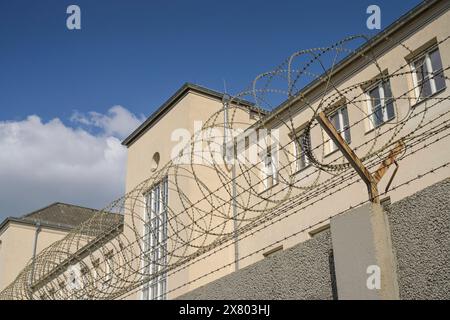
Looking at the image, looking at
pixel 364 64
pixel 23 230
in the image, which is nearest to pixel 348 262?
pixel 364 64

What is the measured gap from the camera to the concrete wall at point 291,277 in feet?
13.4

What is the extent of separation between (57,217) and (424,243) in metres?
25.7

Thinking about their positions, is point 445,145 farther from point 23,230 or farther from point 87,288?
point 23,230

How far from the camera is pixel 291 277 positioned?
14.4 feet

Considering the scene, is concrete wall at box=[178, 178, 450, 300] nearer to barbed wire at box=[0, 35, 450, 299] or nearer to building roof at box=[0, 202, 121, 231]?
barbed wire at box=[0, 35, 450, 299]

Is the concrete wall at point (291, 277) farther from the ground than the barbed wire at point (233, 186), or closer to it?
closer to it

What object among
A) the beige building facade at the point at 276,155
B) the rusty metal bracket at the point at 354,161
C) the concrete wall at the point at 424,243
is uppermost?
the beige building facade at the point at 276,155

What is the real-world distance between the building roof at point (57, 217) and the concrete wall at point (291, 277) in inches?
793

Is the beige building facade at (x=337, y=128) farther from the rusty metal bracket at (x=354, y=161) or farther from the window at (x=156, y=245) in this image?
the rusty metal bracket at (x=354, y=161)

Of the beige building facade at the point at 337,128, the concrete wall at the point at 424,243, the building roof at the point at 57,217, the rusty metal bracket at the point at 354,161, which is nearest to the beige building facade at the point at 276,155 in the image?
the beige building facade at the point at 337,128

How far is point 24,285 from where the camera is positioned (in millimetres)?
8641

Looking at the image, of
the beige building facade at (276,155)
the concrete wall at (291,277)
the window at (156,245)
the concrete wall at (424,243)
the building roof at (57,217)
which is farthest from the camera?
the building roof at (57,217)
